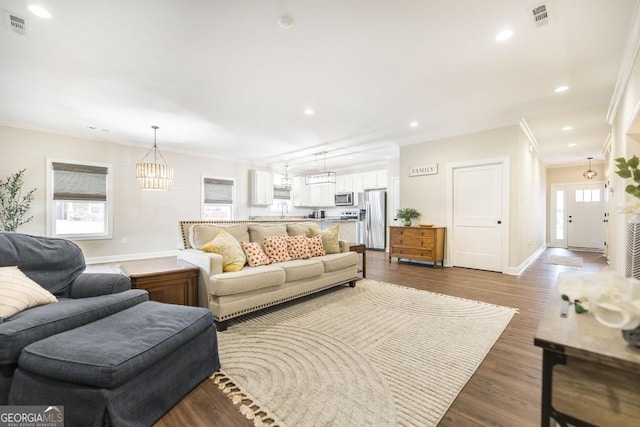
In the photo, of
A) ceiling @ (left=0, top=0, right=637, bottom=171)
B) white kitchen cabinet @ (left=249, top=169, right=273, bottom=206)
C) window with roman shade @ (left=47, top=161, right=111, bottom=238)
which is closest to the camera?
ceiling @ (left=0, top=0, right=637, bottom=171)

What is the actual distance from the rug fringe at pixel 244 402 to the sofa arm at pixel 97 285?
99 centimetres

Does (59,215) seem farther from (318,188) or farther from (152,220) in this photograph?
(318,188)

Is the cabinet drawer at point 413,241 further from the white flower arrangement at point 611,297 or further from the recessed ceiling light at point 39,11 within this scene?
the recessed ceiling light at point 39,11

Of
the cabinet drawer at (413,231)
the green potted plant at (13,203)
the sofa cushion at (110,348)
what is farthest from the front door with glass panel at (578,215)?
the green potted plant at (13,203)

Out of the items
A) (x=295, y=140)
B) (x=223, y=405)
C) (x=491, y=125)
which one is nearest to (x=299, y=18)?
(x=223, y=405)

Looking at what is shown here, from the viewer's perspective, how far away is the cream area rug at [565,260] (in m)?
5.62

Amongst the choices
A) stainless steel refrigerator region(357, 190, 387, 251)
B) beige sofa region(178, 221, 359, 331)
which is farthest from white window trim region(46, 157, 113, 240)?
stainless steel refrigerator region(357, 190, 387, 251)

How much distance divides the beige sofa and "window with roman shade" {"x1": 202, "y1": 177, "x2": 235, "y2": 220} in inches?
153

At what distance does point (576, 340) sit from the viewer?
2.87ft

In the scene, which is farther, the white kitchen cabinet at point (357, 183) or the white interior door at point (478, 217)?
the white kitchen cabinet at point (357, 183)

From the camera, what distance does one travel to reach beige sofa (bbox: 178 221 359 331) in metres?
2.47

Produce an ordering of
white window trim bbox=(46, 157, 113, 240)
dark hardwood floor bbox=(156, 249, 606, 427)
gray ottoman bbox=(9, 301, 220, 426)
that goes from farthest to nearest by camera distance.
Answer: white window trim bbox=(46, 157, 113, 240) < dark hardwood floor bbox=(156, 249, 606, 427) < gray ottoman bbox=(9, 301, 220, 426)

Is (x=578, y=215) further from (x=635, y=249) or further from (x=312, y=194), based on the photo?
(x=635, y=249)

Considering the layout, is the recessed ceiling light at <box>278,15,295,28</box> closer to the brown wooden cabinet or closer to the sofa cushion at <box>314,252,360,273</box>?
the sofa cushion at <box>314,252,360,273</box>
